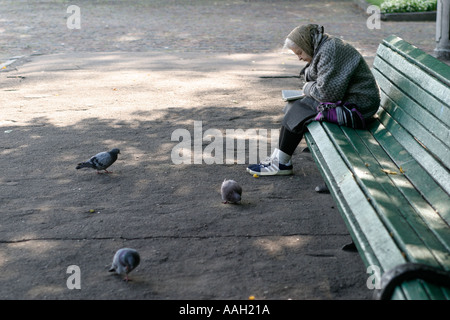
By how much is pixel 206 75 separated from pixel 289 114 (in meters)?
5.01

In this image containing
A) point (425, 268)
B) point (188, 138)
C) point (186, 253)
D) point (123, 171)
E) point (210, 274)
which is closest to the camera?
point (425, 268)

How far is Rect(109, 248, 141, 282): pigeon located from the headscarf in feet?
8.10

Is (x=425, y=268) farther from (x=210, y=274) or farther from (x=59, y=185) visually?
(x=59, y=185)

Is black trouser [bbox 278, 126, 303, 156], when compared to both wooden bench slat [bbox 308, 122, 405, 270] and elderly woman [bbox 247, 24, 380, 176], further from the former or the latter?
wooden bench slat [bbox 308, 122, 405, 270]

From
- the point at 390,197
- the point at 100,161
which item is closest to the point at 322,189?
the point at 390,197

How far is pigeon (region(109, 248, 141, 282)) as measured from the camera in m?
3.90

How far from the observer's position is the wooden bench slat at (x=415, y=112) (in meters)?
4.17

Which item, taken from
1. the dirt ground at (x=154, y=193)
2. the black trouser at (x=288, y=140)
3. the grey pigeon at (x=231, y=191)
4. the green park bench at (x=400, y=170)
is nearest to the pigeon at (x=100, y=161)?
the dirt ground at (x=154, y=193)

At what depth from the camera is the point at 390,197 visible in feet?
12.6

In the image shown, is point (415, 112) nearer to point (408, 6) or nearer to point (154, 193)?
point (154, 193)

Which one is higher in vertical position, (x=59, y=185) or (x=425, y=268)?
(x=425, y=268)

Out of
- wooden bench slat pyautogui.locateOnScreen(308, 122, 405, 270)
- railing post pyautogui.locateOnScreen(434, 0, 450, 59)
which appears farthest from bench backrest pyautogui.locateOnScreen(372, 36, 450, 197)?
railing post pyautogui.locateOnScreen(434, 0, 450, 59)
